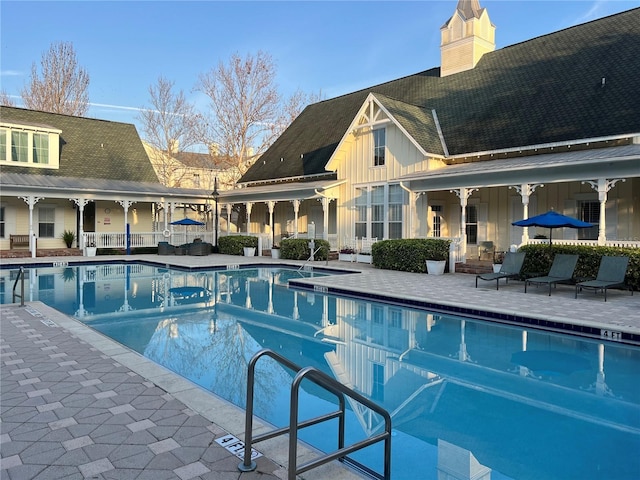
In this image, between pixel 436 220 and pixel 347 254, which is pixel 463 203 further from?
pixel 347 254

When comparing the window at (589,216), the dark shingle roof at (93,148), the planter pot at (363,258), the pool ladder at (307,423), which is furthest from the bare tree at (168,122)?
the pool ladder at (307,423)

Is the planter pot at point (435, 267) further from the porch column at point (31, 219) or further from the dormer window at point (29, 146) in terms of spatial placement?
the dormer window at point (29, 146)

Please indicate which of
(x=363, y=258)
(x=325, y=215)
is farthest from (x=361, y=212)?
(x=363, y=258)

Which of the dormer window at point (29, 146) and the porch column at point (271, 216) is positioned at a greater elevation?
the dormer window at point (29, 146)

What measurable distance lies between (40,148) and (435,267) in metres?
21.0

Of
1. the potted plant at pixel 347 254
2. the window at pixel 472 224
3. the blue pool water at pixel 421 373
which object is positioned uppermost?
the window at pixel 472 224

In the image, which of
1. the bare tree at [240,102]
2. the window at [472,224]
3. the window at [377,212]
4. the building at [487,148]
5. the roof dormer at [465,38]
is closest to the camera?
the building at [487,148]

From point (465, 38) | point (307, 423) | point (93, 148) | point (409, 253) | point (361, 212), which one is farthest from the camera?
point (93, 148)

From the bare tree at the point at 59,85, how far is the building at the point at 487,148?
21138mm

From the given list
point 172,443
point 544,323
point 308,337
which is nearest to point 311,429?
point 172,443

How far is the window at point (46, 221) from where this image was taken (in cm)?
2347

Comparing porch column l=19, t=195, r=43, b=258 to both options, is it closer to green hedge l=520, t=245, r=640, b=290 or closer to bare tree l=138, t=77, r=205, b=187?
bare tree l=138, t=77, r=205, b=187

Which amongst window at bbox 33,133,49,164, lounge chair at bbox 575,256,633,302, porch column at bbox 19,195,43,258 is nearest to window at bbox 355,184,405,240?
lounge chair at bbox 575,256,633,302

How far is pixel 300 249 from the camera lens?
69.0 feet
